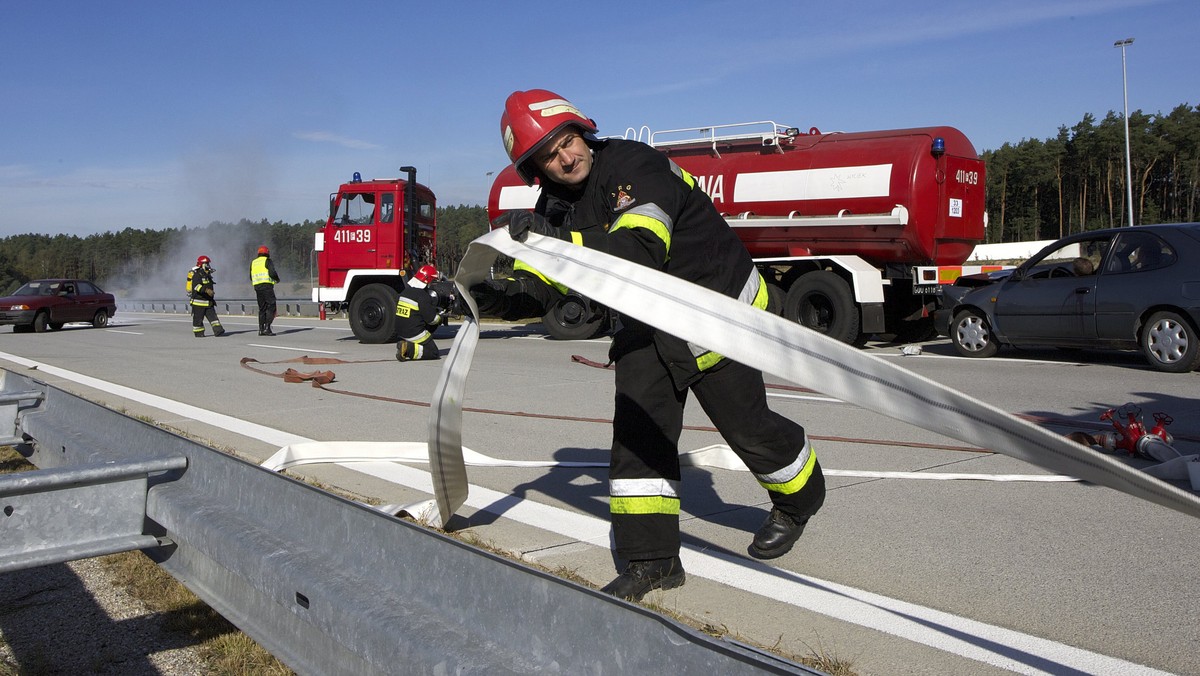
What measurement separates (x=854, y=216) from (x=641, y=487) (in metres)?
11.6

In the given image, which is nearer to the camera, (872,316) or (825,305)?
(872,316)

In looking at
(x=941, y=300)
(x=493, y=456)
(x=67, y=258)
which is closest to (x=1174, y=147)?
(x=941, y=300)

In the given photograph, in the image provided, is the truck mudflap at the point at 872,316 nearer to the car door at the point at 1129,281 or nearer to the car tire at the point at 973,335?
the car tire at the point at 973,335

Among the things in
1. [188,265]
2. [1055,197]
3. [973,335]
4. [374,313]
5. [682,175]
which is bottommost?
[973,335]

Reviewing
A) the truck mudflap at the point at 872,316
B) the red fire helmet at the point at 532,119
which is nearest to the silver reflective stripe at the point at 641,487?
the red fire helmet at the point at 532,119

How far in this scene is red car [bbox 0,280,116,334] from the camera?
2469 centimetres

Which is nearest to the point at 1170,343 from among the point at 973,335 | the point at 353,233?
the point at 973,335

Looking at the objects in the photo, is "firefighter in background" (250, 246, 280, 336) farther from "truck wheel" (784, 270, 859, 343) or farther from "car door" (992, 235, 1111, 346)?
"car door" (992, 235, 1111, 346)

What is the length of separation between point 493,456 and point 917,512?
9.11ft

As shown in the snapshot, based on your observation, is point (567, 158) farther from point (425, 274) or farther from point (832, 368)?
point (425, 274)

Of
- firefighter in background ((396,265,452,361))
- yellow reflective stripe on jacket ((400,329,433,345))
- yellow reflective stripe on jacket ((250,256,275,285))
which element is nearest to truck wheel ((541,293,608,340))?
firefighter in background ((396,265,452,361))

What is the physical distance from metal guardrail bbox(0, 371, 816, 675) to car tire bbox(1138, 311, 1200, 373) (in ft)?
32.5

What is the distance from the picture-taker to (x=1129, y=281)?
33.5 feet

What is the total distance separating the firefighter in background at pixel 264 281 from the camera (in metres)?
19.6
